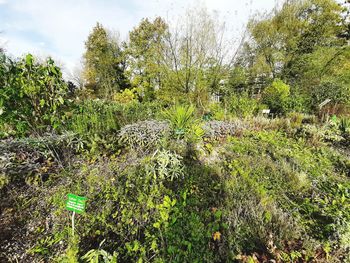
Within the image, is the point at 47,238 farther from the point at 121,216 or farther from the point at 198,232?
the point at 198,232

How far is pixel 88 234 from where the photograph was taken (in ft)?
5.30

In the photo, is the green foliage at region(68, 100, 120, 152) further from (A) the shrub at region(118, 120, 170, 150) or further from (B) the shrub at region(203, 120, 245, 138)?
(B) the shrub at region(203, 120, 245, 138)

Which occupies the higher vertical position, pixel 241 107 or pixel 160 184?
pixel 241 107

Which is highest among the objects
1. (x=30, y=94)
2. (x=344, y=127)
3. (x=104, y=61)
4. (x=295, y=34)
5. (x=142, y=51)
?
(x=142, y=51)

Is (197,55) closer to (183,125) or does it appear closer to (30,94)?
(183,125)

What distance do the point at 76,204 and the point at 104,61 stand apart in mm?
15454

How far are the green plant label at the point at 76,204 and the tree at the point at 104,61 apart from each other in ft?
45.9

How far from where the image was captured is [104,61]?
14.5 metres

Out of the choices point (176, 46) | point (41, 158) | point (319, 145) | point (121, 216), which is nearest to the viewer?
point (121, 216)

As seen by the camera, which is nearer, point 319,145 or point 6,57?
point 6,57

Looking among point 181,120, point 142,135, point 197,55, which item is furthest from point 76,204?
point 197,55

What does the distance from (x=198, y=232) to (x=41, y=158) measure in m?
2.59

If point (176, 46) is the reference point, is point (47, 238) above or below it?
below

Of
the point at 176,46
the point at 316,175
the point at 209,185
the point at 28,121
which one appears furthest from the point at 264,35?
the point at 28,121
